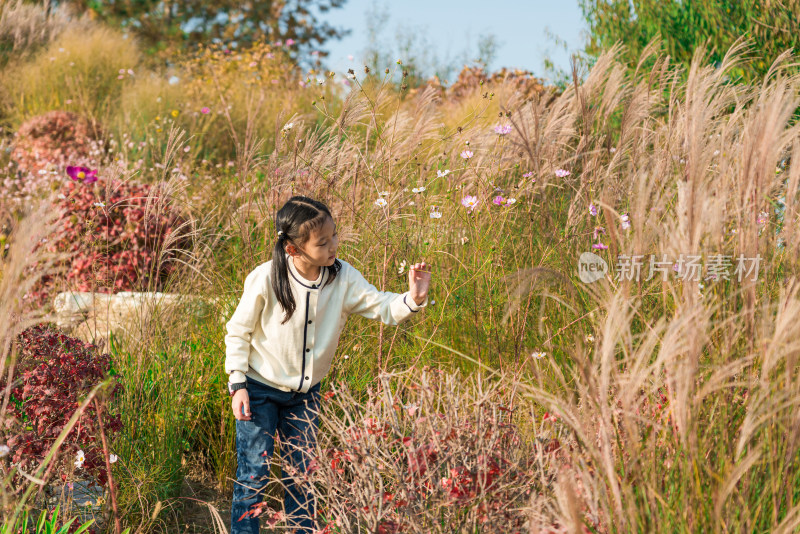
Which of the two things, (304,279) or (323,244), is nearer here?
(323,244)

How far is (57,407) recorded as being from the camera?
2580 millimetres

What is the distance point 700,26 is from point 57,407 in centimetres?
579

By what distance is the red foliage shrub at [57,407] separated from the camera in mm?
2500

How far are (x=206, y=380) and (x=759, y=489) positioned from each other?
2.29 meters

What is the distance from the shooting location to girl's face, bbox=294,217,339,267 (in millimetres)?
2561

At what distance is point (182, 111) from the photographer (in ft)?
27.6

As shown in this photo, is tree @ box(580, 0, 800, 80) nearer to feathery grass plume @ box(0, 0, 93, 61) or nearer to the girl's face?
the girl's face

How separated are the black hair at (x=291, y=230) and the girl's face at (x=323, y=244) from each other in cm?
2

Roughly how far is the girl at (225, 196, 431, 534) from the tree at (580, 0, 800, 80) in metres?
3.74

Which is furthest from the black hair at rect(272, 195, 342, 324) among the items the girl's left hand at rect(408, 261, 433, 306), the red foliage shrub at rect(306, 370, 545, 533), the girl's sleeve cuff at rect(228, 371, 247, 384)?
the red foliage shrub at rect(306, 370, 545, 533)

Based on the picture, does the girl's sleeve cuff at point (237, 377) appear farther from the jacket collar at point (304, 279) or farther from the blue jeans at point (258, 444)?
the jacket collar at point (304, 279)

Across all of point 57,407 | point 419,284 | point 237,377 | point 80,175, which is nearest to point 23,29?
point 80,175

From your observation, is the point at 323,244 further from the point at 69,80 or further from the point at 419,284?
the point at 69,80

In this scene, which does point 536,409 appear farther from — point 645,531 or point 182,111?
point 182,111
